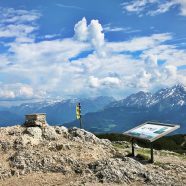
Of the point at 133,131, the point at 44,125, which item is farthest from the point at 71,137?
the point at 133,131

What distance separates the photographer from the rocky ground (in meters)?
28.5

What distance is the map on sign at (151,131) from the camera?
32.7 m

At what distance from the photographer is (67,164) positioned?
101ft

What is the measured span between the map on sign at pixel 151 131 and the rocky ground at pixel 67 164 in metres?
2.08

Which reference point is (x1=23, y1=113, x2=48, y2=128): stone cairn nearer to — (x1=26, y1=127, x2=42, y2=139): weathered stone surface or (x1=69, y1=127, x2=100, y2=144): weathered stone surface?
(x1=26, y1=127, x2=42, y2=139): weathered stone surface

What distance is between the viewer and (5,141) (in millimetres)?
32906

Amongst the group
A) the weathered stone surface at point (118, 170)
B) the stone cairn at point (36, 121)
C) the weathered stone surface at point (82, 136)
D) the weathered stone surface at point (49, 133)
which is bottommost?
the weathered stone surface at point (118, 170)

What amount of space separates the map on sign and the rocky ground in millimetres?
2077

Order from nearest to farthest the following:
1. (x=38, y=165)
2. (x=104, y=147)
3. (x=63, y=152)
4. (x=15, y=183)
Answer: (x=15, y=183) → (x=38, y=165) → (x=63, y=152) → (x=104, y=147)

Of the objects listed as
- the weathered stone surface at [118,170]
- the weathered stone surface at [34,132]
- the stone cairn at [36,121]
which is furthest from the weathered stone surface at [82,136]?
the weathered stone surface at [118,170]

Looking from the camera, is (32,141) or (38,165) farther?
(32,141)

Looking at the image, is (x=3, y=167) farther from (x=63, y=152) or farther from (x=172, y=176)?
(x=172, y=176)

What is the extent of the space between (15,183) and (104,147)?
32.5ft

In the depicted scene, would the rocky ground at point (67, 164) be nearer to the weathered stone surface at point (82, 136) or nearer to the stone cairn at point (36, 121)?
the weathered stone surface at point (82, 136)
